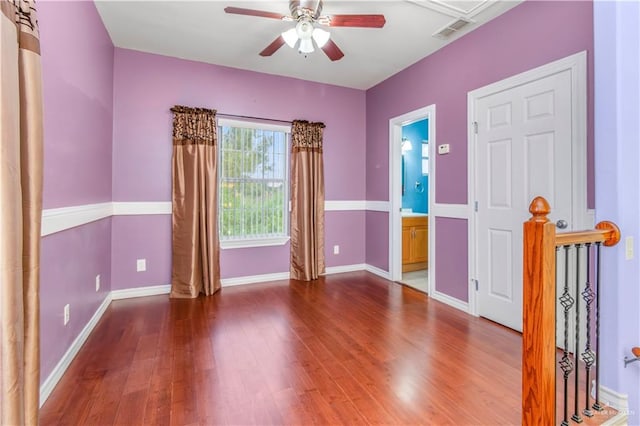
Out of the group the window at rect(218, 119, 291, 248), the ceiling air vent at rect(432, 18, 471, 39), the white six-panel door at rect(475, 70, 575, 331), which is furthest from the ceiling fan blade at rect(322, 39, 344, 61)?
the window at rect(218, 119, 291, 248)

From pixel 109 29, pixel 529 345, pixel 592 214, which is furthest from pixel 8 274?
pixel 592 214

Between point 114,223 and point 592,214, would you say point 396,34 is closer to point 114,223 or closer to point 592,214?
point 592,214

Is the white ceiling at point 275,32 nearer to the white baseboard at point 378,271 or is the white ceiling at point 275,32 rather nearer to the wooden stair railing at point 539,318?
the wooden stair railing at point 539,318

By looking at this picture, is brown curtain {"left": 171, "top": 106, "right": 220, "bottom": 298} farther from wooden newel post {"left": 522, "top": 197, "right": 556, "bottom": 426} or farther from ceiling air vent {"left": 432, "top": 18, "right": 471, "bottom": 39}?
wooden newel post {"left": 522, "top": 197, "right": 556, "bottom": 426}

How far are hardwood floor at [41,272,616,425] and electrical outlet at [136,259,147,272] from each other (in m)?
0.39

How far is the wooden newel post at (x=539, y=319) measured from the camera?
4.46 feet

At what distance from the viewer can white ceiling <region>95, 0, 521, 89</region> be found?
2680mm

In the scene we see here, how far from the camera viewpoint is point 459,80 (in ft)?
10.6

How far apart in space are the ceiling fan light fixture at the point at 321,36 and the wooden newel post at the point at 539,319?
200cm

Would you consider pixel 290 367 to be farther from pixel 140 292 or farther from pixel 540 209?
pixel 140 292

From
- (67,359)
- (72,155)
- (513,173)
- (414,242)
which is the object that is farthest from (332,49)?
(67,359)

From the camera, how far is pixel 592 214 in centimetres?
217

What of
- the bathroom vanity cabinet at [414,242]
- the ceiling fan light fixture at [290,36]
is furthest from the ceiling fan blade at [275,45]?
the bathroom vanity cabinet at [414,242]

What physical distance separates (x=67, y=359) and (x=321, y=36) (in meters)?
2.95
